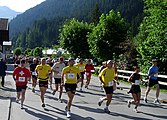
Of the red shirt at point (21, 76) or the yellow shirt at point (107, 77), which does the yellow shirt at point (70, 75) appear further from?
the red shirt at point (21, 76)

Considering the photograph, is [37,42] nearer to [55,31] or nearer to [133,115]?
[55,31]

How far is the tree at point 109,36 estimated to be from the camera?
33938mm

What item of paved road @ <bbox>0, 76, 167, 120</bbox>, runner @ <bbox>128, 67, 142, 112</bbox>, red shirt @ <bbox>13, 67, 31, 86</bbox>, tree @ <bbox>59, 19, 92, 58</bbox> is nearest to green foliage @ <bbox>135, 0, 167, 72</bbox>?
paved road @ <bbox>0, 76, 167, 120</bbox>

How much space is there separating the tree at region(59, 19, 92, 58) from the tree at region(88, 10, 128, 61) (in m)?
11.6

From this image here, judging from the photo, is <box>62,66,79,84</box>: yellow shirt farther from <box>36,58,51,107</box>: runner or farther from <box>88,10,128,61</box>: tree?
<box>88,10,128,61</box>: tree

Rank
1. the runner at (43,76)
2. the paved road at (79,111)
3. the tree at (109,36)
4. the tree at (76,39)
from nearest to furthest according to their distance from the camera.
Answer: the paved road at (79,111)
the runner at (43,76)
the tree at (109,36)
the tree at (76,39)

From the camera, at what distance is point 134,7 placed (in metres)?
170

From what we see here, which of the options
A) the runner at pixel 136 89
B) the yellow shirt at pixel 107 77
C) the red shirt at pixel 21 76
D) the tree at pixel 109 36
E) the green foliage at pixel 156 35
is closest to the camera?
the yellow shirt at pixel 107 77

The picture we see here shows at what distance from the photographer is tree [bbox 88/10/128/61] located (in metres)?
33.9

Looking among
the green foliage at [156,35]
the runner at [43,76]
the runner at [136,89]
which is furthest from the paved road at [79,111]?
the green foliage at [156,35]

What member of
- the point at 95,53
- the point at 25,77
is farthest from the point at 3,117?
the point at 95,53

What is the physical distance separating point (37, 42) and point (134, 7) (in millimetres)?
58127

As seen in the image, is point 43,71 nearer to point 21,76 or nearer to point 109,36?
point 21,76

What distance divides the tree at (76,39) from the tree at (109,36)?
11.6 meters
